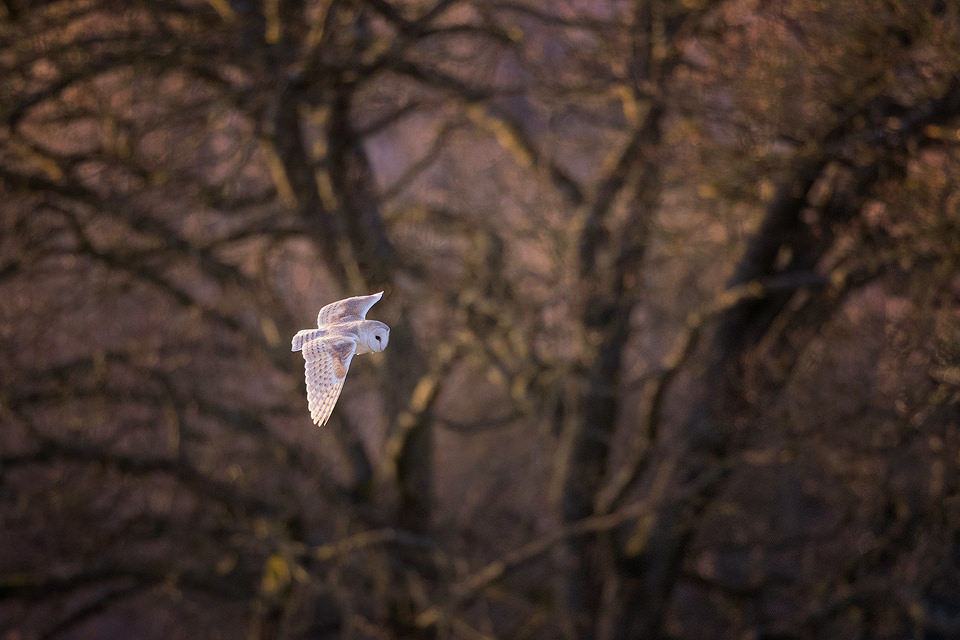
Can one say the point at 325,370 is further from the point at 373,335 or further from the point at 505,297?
the point at 505,297

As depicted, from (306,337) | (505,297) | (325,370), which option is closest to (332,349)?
(325,370)

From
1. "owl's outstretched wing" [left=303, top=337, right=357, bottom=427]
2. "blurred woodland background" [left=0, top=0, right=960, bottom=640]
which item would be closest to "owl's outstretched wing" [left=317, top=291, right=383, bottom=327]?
"owl's outstretched wing" [left=303, top=337, right=357, bottom=427]

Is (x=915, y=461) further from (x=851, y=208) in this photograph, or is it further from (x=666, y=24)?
(x=666, y=24)

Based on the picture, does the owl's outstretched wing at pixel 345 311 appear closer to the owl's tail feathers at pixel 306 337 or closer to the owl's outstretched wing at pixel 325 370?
the owl's tail feathers at pixel 306 337

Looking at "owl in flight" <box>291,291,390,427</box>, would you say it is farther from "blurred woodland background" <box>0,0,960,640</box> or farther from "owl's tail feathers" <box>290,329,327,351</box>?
"blurred woodland background" <box>0,0,960,640</box>

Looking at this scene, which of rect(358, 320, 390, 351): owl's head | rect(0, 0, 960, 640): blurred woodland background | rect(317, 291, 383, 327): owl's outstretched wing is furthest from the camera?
rect(0, 0, 960, 640): blurred woodland background

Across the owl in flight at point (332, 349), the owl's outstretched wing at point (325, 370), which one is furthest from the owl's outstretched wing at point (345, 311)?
the owl's outstretched wing at point (325, 370)
